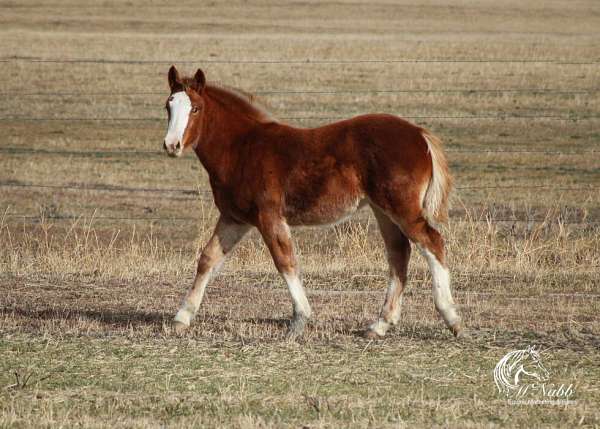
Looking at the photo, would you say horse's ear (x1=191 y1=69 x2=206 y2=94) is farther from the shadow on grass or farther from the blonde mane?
the shadow on grass

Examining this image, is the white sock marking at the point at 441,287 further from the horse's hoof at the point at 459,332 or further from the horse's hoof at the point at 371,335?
the horse's hoof at the point at 371,335

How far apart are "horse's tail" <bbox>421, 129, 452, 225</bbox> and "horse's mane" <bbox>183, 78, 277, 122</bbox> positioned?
1.37 meters

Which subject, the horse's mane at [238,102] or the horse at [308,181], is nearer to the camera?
the horse at [308,181]

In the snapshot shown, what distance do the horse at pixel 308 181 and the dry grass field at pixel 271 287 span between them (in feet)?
1.32

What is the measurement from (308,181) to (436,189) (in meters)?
0.90

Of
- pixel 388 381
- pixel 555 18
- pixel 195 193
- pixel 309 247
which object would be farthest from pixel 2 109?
pixel 555 18

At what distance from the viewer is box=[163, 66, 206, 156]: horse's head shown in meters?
8.16

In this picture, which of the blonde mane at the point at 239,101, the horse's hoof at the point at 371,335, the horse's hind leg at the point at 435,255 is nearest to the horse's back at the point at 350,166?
the horse's hind leg at the point at 435,255

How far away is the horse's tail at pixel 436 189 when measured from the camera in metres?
8.00

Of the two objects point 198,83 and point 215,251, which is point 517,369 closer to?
point 215,251

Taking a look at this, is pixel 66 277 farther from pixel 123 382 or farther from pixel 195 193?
pixel 195 193

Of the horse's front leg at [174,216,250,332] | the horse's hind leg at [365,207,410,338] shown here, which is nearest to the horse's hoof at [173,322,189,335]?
the horse's front leg at [174,216,250,332]

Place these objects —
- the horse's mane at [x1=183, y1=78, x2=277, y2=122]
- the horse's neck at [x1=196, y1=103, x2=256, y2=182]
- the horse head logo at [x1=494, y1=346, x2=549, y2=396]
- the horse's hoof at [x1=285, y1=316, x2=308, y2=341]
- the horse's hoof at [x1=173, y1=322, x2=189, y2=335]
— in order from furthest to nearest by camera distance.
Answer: the horse's mane at [x1=183, y1=78, x2=277, y2=122] < the horse's neck at [x1=196, y1=103, x2=256, y2=182] < the horse's hoof at [x1=173, y1=322, x2=189, y2=335] < the horse's hoof at [x1=285, y1=316, x2=308, y2=341] < the horse head logo at [x1=494, y1=346, x2=549, y2=396]

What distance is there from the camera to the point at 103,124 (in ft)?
81.7
